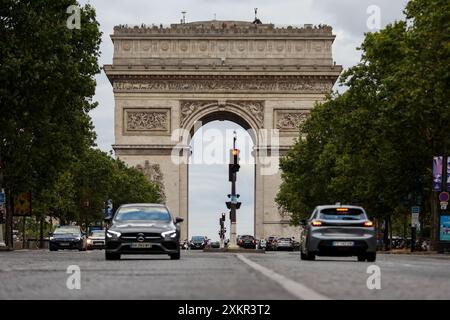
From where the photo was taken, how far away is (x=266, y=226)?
112m

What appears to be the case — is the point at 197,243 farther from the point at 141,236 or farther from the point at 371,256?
the point at 141,236

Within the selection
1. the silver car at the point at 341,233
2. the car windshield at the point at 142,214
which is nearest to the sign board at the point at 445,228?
the silver car at the point at 341,233

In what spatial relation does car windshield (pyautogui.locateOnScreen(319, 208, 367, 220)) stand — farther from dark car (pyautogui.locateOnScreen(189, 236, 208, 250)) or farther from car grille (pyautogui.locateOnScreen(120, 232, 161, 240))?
dark car (pyautogui.locateOnScreen(189, 236, 208, 250))

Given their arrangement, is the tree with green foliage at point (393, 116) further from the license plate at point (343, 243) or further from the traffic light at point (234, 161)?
the license plate at point (343, 243)

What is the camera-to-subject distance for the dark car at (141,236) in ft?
104

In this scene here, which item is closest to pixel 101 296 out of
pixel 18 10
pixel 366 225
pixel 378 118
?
pixel 366 225

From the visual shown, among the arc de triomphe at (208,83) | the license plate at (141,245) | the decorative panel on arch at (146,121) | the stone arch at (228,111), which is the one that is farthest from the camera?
the stone arch at (228,111)

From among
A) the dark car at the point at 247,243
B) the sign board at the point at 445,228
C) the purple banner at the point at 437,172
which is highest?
the purple banner at the point at 437,172

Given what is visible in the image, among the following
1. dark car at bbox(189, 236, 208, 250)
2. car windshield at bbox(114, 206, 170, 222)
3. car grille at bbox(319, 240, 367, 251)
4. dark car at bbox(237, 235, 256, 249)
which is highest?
car windshield at bbox(114, 206, 170, 222)

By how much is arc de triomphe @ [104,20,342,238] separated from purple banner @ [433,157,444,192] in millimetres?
52427

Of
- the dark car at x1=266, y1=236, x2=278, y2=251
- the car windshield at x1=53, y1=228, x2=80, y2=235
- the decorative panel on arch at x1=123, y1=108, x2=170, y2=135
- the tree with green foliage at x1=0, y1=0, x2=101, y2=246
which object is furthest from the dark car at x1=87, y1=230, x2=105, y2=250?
the decorative panel on arch at x1=123, y1=108, x2=170, y2=135

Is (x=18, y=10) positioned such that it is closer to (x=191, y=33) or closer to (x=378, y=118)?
(x=378, y=118)

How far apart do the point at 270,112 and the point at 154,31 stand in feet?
40.5

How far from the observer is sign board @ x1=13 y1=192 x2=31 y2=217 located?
64.1 m
